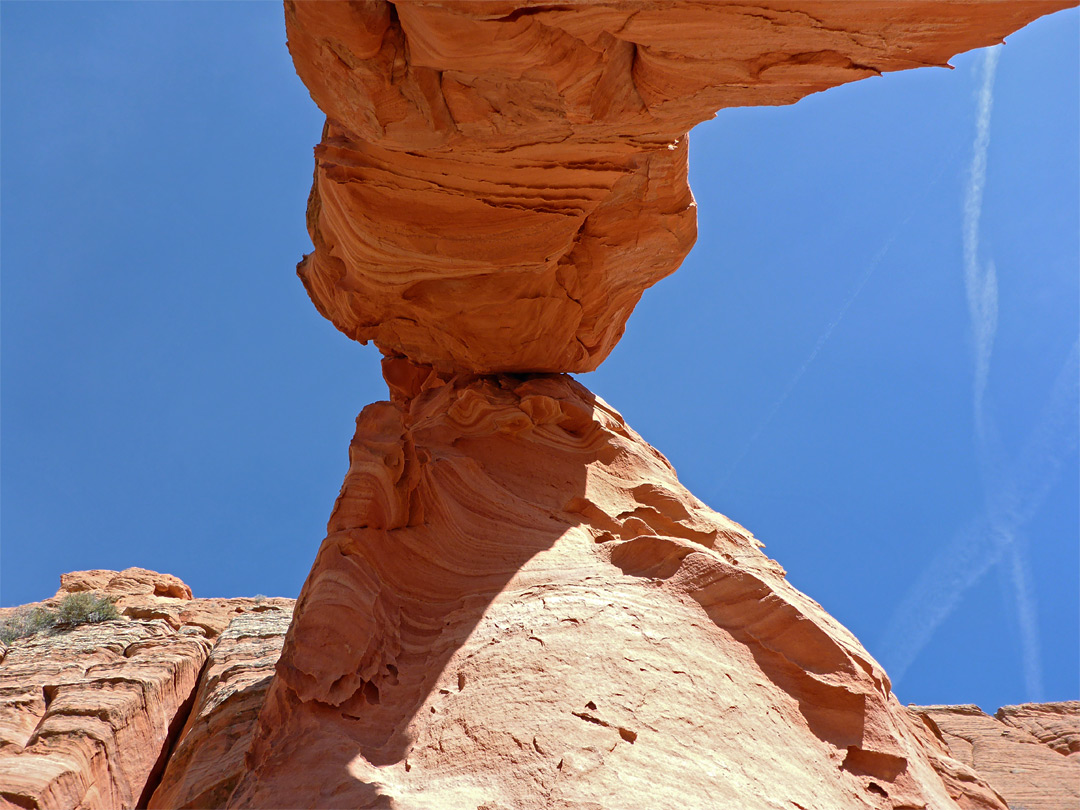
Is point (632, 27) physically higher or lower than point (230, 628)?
higher

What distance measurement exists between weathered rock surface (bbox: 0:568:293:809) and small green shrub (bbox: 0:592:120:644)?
0.41 metres

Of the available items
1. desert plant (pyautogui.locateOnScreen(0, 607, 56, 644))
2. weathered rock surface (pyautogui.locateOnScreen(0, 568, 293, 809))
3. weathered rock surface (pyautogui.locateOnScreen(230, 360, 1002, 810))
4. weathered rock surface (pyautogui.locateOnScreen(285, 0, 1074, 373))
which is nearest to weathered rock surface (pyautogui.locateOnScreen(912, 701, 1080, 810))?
weathered rock surface (pyautogui.locateOnScreen(230, 360, 1002, 810))

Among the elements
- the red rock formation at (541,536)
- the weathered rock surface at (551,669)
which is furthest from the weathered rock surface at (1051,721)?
the red rock formation at (541,536)

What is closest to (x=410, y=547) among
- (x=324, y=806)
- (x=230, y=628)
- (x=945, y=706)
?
(x=324, y=806)

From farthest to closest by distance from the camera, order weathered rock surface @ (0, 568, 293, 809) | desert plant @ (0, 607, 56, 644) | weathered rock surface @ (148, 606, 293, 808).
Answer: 1. desert plant @ (0, 607, 56, 644)
2. weathered rock surface @ (0, 568, 293, 809)
3. weathered rock surface @ (148, 606, 293, 808)

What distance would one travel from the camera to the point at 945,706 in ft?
40.1

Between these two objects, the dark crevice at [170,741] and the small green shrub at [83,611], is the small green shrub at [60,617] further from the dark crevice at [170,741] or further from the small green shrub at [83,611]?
the dark crevice at [170,741]

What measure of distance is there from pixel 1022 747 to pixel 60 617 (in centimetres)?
1435

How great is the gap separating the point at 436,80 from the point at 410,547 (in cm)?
414

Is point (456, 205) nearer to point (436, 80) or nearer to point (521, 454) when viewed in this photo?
point (436, 80)

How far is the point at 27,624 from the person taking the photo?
12.2m

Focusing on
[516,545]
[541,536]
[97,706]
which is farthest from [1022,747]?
[97,706]

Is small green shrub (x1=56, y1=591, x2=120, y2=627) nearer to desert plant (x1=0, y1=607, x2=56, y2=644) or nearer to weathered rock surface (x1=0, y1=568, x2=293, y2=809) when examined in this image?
desert plant (x1=0, y1=607, x2=56, y2=644)

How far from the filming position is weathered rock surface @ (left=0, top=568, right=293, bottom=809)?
709 cm
